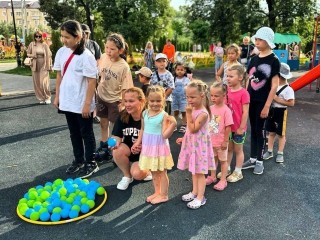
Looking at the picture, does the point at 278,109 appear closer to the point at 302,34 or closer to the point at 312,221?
the point at 312,221

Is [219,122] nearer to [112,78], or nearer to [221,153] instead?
[221,153]

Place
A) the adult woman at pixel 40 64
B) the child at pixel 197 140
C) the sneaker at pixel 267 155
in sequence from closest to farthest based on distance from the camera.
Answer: the child at pixel 197 140 → the sneaker at pixel 267 155 → the adult woman at pixel 40 64

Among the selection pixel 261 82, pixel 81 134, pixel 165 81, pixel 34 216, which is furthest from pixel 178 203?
pixel 165 81

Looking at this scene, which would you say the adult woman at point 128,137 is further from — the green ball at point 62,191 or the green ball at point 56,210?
the green ball at point 56,210

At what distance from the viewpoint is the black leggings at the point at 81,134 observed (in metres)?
4.11

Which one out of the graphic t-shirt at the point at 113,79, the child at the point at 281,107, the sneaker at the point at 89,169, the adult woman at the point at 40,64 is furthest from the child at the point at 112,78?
the adult woman at the point at 40,64

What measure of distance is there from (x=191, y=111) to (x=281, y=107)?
189 centimetres

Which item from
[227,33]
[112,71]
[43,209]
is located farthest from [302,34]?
[43,209]

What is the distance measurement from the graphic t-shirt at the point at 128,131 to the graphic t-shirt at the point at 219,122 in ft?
2.76

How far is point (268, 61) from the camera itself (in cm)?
390

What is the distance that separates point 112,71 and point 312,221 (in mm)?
2920

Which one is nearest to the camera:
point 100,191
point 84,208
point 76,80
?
point 84,208

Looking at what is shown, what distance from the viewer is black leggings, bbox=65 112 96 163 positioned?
4.11 m

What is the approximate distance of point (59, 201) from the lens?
130 inches
